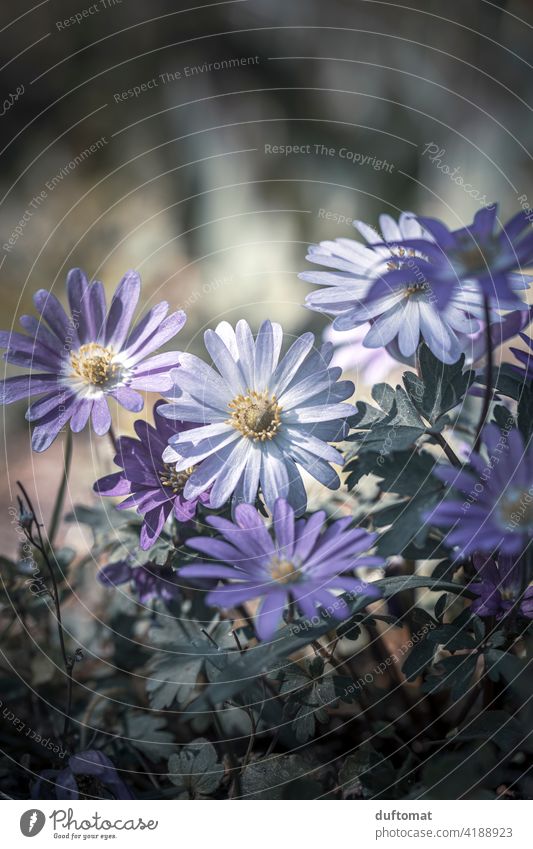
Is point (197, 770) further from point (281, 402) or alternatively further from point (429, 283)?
point (429, 283)

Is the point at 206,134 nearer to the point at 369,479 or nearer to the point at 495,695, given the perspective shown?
the point at 369,479

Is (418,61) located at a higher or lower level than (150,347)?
higher

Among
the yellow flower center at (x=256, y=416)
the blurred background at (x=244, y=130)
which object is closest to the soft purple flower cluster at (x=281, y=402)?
the yellow flower center at (x=256, y=416)

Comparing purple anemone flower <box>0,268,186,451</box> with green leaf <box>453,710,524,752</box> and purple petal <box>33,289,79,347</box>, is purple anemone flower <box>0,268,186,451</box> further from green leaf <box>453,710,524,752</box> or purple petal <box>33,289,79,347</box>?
Result: green leaf <box>453,710,524,752</box>

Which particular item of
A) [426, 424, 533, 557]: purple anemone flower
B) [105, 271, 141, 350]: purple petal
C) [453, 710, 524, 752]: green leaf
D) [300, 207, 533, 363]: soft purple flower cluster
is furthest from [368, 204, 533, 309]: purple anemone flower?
[453, 710, 524, 752]: green leaf

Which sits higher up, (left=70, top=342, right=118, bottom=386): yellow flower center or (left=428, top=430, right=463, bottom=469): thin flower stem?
(left=70, top=342, right=118, bottom=386): yellow flower center

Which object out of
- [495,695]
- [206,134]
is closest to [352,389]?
[495,695]

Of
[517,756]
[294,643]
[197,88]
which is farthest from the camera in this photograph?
[197,88]
